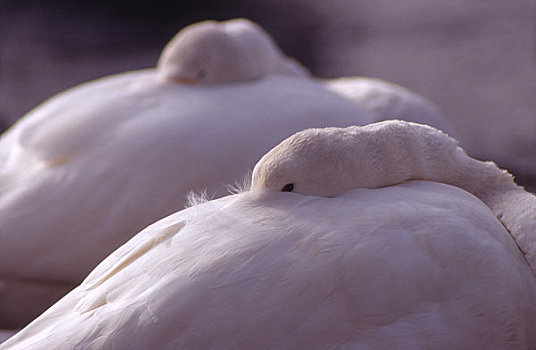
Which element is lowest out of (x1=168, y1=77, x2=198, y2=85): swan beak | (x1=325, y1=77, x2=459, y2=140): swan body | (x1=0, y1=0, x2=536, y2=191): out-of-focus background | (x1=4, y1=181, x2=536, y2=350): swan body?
(x1=0, y1=0, x2=536, y2=191): out-of-focus background

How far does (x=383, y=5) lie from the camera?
598 cm

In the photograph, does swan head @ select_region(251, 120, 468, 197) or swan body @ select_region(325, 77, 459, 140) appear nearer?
swan head @ select_region(251, 120, 468, 197)

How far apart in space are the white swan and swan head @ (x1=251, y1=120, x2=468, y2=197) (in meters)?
0.65

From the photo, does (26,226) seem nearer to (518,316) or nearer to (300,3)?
(518,316)

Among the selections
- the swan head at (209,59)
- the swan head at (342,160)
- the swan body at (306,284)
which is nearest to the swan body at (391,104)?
the swan head at (209,59)

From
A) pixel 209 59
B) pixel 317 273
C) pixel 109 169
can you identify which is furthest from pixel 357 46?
pixel 317 273

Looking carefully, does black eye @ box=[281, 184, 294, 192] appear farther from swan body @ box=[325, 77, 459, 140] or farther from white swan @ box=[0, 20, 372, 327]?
swan body @ box=[325, 77, 459, 140]

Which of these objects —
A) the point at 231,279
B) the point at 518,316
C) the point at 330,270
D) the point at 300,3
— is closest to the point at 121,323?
the point at 231,279

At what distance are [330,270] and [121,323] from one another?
0.33m

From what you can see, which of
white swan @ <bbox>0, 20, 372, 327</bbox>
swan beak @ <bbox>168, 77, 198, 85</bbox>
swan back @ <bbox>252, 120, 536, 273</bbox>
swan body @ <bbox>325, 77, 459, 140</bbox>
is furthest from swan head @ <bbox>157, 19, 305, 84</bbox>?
swan back @ <bbox>252, 120, 536, 273</bbox>

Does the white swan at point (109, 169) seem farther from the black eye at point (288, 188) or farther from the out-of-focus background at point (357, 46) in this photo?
the out-of-focus background at point (357, 46)

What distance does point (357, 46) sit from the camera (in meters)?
5.27

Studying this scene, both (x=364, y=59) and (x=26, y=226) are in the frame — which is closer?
(x=26, y=226)

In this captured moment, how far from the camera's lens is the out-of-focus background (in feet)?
14.0
